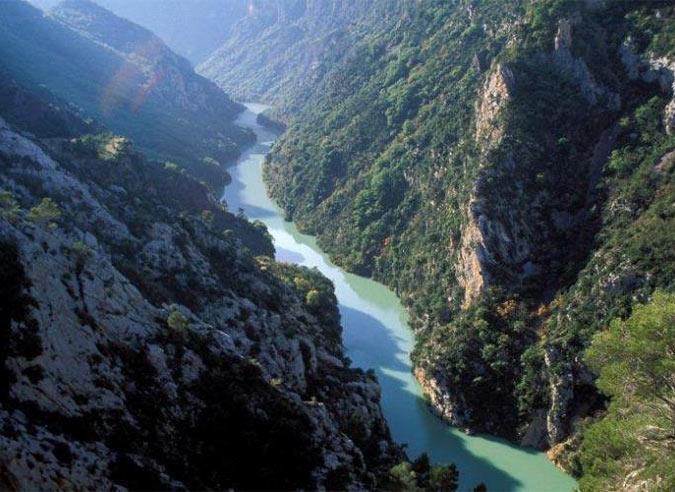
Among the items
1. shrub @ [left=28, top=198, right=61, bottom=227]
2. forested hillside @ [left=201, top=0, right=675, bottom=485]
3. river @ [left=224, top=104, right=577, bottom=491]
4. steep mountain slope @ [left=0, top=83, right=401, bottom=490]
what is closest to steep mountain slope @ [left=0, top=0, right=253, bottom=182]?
river @ [left=224, top=104, right=577, bottom=491]

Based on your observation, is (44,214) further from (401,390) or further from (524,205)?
(524,205)

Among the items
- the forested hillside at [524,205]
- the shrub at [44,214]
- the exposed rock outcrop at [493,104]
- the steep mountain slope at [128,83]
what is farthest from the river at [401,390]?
the steep mountain slope at [128,83]

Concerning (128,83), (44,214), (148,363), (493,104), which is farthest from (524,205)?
(128,83)

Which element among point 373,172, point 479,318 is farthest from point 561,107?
point 373,172

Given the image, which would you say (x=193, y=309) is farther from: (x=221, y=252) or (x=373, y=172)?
(x=373, y=172)

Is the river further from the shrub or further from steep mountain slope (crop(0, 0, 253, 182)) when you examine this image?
steep mountain slope (crop(0, 0, 253, 182))

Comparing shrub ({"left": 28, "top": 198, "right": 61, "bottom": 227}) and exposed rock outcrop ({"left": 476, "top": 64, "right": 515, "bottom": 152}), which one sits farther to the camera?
exposed rock outcrop ({"left": 476, "top": 64, "right": 515, "bottom": 152})

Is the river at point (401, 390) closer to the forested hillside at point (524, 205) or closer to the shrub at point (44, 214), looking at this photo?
the forested hillside at point (524, 205)
